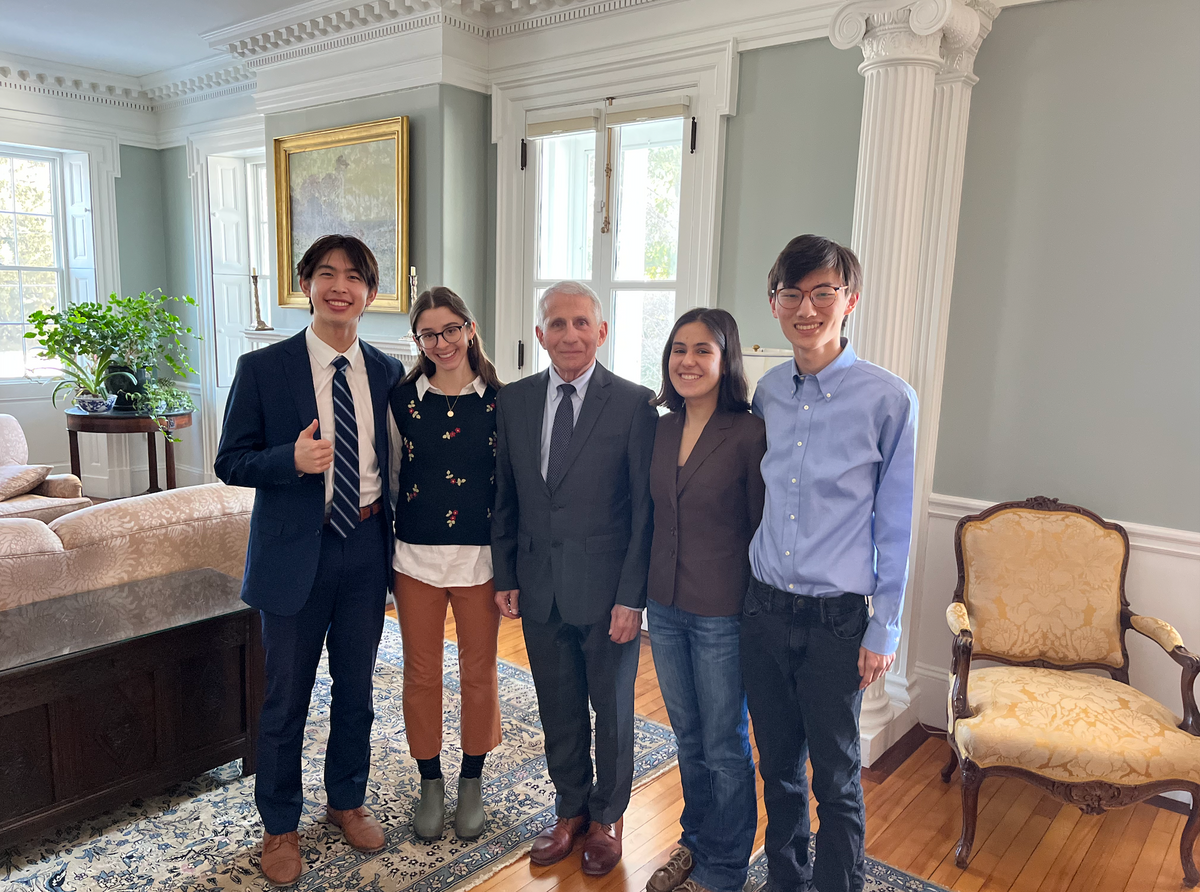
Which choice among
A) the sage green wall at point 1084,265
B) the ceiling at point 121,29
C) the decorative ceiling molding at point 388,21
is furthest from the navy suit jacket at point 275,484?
the ceiling at point 121,29

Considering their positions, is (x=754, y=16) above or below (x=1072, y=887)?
above

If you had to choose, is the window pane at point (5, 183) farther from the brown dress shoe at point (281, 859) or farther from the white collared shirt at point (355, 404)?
the brown dress shoe at point (281, 859)

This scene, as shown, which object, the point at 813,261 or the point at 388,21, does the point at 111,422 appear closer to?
the point at 388,21

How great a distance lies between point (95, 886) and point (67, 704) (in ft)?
1.55

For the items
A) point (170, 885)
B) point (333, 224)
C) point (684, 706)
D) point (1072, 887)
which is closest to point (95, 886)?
point (170, 885)

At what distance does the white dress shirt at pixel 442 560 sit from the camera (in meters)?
2.21

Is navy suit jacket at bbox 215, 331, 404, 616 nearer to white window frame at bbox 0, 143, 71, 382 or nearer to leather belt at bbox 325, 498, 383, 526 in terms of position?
leather belt at bbox 325, 498, 383, 526

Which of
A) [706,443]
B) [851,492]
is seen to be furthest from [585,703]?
[851,492]

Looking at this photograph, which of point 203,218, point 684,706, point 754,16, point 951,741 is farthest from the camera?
point 203,218

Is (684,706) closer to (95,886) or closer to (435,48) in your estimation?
(95,886)

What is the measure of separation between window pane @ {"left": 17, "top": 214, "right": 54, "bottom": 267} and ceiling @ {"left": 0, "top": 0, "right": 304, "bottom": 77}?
4.07ft

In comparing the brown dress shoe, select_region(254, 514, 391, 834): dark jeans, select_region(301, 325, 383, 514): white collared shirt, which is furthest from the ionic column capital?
the brown dress shoe

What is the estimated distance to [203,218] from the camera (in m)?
6.25

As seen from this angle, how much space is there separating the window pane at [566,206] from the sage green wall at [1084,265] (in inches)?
73.2
